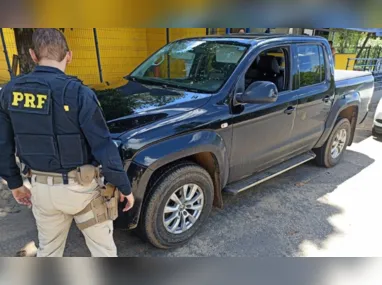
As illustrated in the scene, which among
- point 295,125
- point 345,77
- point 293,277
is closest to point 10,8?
point 293,277

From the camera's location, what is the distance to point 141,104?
2.86 m

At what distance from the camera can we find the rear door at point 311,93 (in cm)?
387

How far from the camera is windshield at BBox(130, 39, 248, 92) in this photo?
326 cm

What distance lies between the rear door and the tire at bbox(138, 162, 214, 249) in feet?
5.13

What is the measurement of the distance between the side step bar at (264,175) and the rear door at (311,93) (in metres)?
0.15

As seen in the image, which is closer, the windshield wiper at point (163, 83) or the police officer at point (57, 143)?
the police officer at point (57, 143)

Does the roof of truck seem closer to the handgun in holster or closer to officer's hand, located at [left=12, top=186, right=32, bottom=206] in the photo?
the handgun in holster

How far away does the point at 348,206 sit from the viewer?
3.80 meters

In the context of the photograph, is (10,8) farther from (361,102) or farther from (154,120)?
(361,102)

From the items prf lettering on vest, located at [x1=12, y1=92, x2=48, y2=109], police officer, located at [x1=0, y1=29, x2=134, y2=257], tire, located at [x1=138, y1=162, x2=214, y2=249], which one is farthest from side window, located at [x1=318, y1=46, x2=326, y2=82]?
prf lettering on vest, located at [x1=12, y1=92, x2=48, y2=109]

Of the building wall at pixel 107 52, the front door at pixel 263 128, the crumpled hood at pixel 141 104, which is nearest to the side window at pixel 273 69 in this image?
the front door at pixel 263 128

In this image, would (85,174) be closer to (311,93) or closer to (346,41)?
(311,93)

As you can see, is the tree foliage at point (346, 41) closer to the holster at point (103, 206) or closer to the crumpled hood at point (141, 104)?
the crumpled hood at point (141, 104)

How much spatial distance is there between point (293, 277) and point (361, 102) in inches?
204
